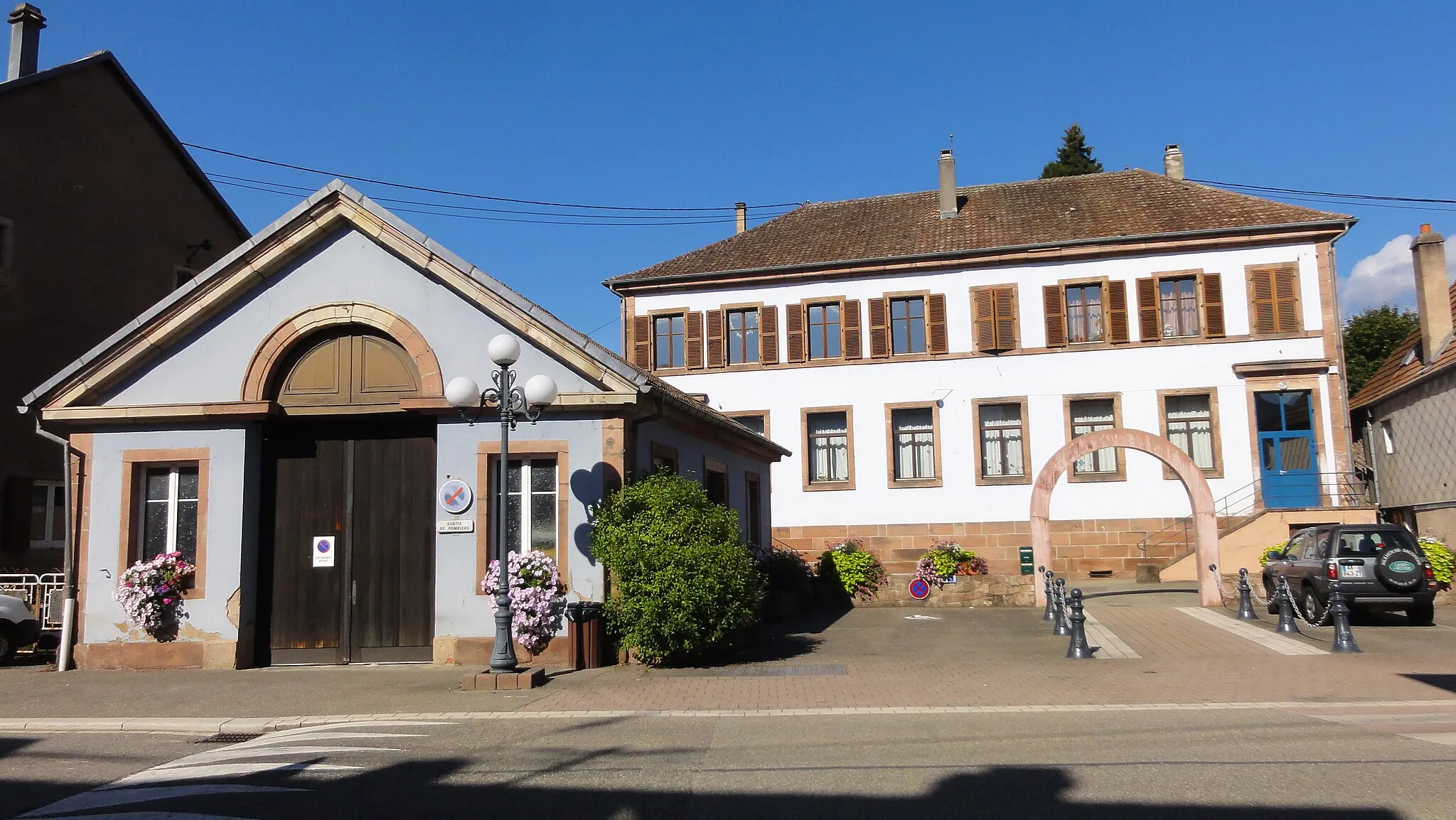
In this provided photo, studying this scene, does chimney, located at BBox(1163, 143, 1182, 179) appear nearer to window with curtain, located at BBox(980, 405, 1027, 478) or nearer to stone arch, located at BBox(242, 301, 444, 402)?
window with curtain, located at BBox(980, 405, 1027, 478)

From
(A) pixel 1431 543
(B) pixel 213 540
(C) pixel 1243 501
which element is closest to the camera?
(B) pixel 213 540

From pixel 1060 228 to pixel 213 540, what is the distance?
24.0m

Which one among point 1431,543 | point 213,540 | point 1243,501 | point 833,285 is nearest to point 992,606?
point 1431,543

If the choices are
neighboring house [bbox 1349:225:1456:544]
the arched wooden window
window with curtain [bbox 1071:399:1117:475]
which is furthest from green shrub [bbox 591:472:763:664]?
neighboring house [bbox 1349:225:1456:544]

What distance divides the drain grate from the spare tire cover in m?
15.1

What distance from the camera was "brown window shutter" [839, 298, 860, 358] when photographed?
100 ft

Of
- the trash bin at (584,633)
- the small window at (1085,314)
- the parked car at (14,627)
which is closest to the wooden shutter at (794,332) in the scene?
the small window at (1085,314)

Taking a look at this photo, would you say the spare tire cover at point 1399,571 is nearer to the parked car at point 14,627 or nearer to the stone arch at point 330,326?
the stone arch at point 330,326

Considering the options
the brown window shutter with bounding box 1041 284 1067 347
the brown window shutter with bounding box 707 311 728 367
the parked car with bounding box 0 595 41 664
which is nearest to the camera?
the parked car with bounding box 0 595 41 664

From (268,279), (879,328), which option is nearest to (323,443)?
(268,279)

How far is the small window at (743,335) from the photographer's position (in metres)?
31.6

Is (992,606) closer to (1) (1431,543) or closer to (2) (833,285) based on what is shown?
(1) (1431,543)

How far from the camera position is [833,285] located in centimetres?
3094

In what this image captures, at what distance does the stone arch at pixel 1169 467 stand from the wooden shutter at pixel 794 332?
1175 cm
